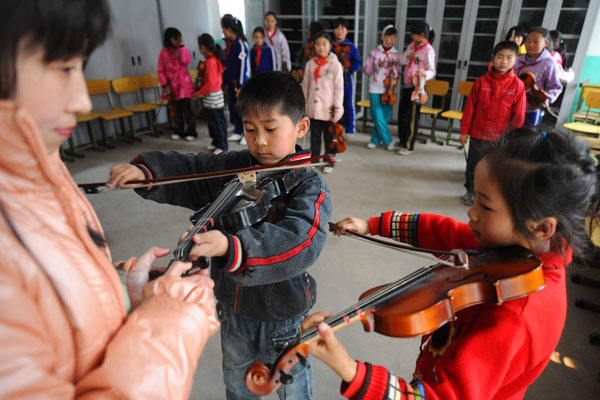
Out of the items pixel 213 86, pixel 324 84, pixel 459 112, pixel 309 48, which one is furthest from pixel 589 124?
pixel 213 86

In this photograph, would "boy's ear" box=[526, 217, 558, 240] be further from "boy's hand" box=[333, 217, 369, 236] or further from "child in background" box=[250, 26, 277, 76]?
"child in background" box=[250, 26, 277, 76]

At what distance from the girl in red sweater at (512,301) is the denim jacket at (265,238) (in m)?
0.17

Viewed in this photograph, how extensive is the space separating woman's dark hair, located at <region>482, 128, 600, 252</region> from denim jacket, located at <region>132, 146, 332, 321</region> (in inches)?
17.6

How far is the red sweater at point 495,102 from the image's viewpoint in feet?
9.53

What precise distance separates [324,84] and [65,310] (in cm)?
343

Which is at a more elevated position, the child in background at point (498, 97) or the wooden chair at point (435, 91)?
the child in background at point (498, 97)

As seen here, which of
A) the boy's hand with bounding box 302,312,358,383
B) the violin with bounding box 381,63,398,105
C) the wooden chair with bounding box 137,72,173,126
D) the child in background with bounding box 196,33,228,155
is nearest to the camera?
the boy's hand with bounding box 302,312,358,383

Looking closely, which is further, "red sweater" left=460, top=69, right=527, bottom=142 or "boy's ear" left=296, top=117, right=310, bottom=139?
"red sweater" left=460, top=69, right=527, bottom=142

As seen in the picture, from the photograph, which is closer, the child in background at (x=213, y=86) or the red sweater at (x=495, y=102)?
the red sweater at (x=495, y=102)

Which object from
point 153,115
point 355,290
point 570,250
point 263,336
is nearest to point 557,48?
point 355,290

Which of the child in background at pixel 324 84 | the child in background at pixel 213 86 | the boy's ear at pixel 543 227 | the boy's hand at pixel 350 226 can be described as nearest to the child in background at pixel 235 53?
the child in background at pixel 213 86

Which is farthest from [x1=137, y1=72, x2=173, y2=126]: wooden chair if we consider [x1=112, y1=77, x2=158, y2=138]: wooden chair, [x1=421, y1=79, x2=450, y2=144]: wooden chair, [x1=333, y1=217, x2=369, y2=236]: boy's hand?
[x1=333, y1=217, x2=369, y2=236]: boy's hand

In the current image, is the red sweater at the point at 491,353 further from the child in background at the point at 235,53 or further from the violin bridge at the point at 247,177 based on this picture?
the child in background at the point at 235,53

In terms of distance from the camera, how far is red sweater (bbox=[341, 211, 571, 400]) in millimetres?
732
